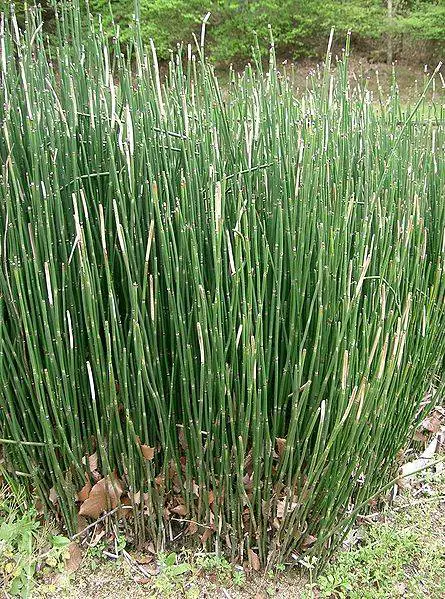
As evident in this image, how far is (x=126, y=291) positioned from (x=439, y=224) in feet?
3.11

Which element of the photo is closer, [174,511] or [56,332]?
[56,332]

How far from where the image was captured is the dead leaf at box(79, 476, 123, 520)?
134 centimetres

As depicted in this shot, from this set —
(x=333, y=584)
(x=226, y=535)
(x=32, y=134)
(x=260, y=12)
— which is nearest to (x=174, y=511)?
(x=226, y=535)

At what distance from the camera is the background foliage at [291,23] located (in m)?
8.12

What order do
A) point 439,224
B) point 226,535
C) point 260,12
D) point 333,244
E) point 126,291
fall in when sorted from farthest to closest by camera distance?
point 260,12 < point 439,224 < point 226,535 < point 126,291 < point 333,244

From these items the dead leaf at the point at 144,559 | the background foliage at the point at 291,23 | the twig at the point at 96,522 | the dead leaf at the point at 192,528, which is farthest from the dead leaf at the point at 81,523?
the background foliage at the point at 291,23

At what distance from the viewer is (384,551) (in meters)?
1.47

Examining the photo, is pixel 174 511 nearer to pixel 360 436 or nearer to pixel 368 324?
pixel 360 436

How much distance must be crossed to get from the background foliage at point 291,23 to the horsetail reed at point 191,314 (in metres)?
7.35

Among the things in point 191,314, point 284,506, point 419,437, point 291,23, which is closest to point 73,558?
point 284,506

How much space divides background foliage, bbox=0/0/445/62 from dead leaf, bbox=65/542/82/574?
769cm

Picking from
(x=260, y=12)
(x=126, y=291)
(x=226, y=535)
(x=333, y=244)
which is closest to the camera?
(x=333, y=244)

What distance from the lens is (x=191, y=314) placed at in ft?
3.92

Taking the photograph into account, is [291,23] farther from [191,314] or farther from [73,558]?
[73,558]
